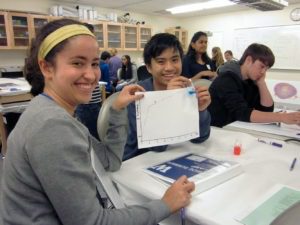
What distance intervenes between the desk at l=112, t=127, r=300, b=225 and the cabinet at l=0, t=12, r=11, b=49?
15.0 feet

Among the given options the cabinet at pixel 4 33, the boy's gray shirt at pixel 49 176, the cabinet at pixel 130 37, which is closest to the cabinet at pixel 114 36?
the cabinet at pixel 130 37

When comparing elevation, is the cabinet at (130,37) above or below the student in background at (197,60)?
above

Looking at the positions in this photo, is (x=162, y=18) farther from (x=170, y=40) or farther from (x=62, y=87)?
(x=62, y=87)

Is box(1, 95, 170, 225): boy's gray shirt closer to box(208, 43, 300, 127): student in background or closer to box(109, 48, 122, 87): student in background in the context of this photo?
box(208, 43, 300, 127): student in background

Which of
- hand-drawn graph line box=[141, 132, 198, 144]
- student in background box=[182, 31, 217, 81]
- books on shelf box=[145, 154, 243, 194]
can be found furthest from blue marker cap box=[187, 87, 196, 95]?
student in background box=[182, 31, 217, 81]

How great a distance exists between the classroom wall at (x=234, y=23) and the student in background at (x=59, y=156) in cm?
646

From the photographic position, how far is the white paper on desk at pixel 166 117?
113cm

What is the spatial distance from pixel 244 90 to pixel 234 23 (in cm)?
554

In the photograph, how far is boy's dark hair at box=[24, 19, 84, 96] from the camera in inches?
29.4

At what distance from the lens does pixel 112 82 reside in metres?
5.33

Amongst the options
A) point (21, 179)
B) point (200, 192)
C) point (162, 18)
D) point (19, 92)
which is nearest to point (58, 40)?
point (21, 179)

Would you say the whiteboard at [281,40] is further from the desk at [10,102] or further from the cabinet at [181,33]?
the desk at [10,102]

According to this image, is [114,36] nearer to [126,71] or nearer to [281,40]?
[126,71]

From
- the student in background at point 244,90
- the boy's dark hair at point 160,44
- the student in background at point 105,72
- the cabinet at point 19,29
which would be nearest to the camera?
the boy's dark hair at point 160,44
